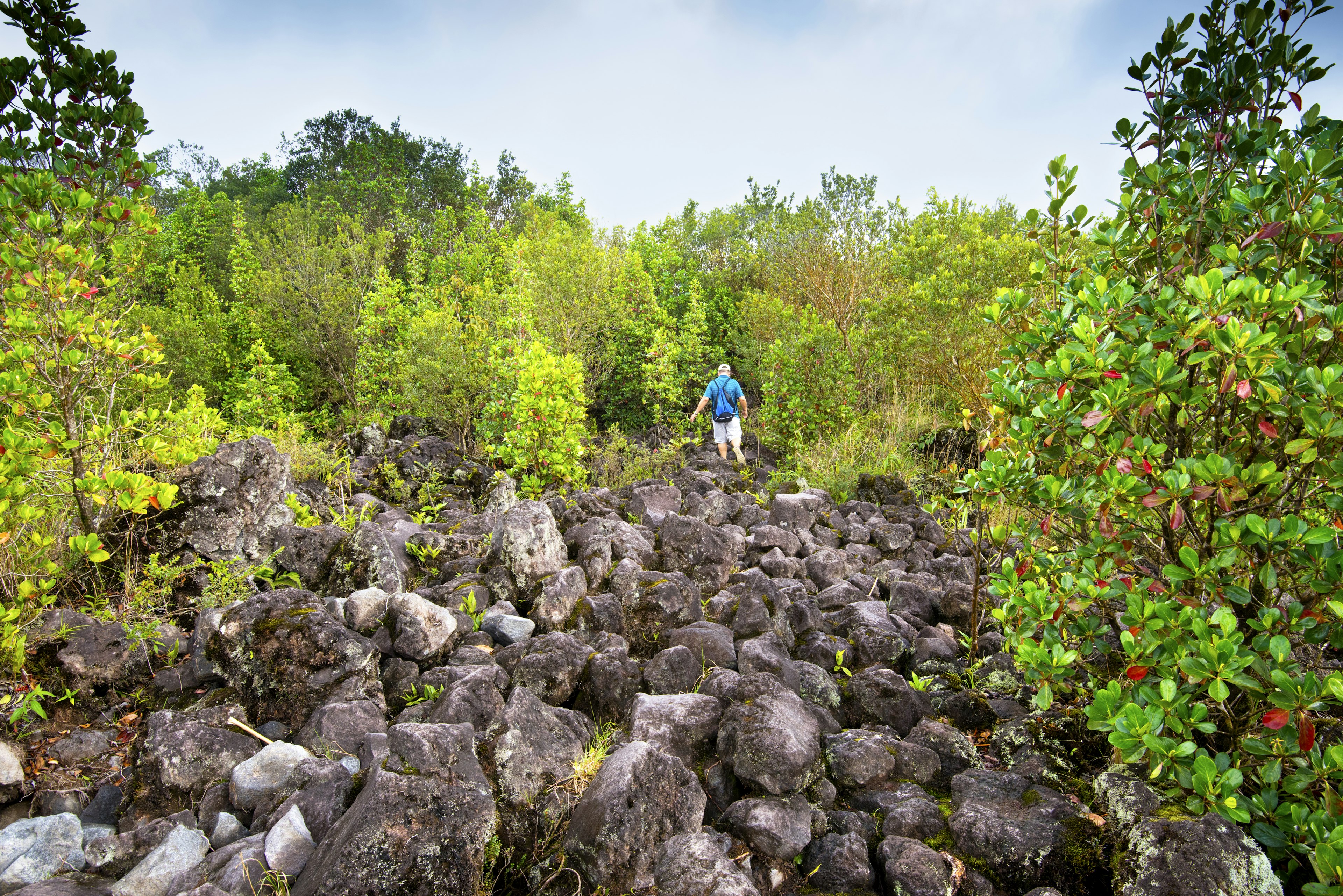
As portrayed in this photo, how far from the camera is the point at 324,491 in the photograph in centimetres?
719

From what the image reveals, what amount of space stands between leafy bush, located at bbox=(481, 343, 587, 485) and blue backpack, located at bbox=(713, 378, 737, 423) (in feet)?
10.0

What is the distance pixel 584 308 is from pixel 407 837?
1248 centimetres

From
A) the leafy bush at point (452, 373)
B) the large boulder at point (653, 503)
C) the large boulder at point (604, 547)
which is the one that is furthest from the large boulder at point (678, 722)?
the leafy bush at point (452, 373)

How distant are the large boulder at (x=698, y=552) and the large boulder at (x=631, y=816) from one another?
2.39 meters

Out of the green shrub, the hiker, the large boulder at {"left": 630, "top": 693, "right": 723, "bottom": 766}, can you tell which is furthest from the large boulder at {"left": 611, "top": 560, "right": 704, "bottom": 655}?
the green shrub

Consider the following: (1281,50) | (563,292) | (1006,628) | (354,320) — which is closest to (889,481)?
(1006,628)

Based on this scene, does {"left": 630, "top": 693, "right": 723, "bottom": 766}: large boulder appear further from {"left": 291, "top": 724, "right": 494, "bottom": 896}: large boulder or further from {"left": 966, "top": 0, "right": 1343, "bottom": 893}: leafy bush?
{"left": 966, "top": 0, "right": 1343, "bottom": 893}: leafy bush

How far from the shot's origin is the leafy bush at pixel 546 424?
801cm

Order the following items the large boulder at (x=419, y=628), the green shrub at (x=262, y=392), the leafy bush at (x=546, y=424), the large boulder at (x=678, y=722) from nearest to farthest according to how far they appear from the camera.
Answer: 1. the large boulder at (x=678, y=722)
2. the large boulder at (x=419, y=628)
3. the leafy bush at (x=546, y=424)
4. the green shrub at (x=262, y=392)

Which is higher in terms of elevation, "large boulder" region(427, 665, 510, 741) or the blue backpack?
the blue backpack

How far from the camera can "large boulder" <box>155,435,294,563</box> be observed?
14.8ft

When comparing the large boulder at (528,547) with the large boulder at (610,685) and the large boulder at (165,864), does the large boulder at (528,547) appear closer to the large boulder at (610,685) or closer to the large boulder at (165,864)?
the large boulder at (610,685)

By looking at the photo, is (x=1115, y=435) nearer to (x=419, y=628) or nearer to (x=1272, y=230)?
(x=1272, y=230)

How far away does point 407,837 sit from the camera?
86.4 inches
